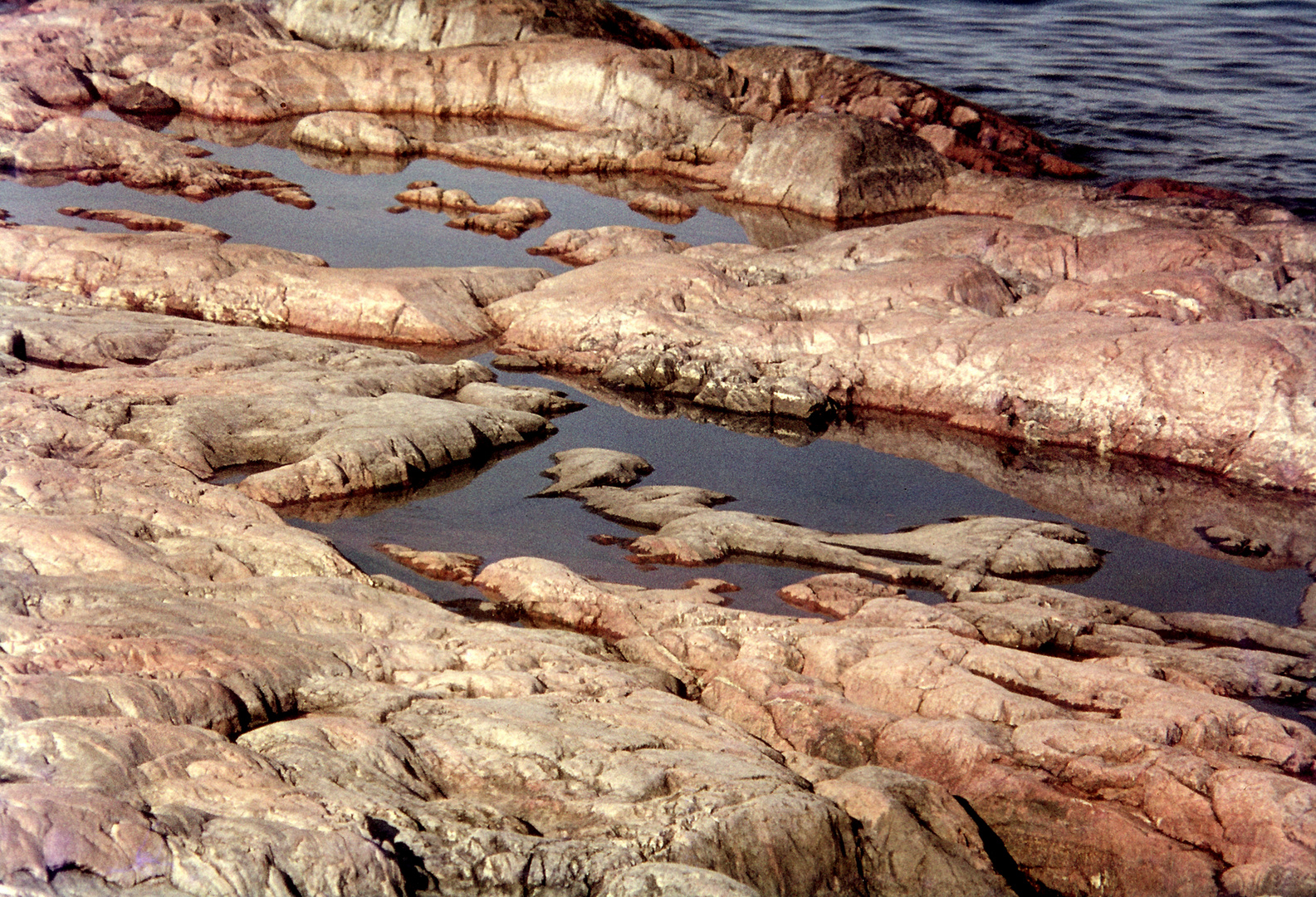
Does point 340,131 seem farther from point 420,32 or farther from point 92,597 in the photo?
point 92,597

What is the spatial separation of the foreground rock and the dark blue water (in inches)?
317

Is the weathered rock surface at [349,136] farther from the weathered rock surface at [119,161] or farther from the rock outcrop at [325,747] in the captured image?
the rock outcrop at [325,747]

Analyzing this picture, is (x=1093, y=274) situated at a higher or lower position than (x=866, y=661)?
higher

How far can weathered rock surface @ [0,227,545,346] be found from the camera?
13.9 meters

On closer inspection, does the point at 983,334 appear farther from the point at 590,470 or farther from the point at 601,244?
the point at 601,244

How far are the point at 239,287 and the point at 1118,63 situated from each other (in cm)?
2431

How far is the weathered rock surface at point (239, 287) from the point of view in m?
13.9

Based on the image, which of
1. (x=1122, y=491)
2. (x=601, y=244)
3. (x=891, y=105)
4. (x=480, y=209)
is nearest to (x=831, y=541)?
(x=1122, y=491)

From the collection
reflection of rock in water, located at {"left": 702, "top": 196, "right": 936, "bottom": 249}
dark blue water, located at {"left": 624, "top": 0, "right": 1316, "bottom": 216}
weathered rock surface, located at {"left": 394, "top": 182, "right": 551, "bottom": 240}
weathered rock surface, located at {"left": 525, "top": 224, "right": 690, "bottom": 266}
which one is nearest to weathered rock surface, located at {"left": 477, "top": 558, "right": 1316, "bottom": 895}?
weathered rock surface, located at {"left": 525, "top": 224, "right": 690, "bottom": 266}

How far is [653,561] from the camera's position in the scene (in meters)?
9.27

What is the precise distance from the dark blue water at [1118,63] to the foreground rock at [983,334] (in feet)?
26.4

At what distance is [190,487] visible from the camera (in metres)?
8.58

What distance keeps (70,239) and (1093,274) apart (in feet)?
39.5

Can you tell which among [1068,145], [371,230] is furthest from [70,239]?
[1068,145]
